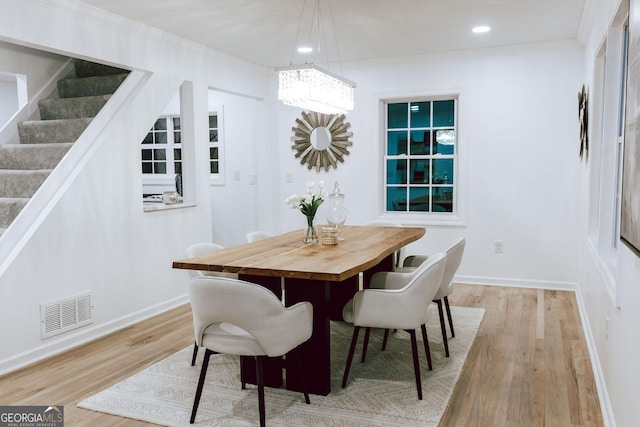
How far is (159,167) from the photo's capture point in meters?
7.12

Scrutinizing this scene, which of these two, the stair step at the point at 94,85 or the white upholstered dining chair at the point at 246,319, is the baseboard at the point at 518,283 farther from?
the stair step at the point at 94,85

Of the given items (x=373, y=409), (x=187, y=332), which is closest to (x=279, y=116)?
(x=187, y=332)

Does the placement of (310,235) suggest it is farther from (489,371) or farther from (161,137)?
(161,137)

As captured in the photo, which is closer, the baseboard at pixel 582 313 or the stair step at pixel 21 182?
the baseboard at pixel 582 313

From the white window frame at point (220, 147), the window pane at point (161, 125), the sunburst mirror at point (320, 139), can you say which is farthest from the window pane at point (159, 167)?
the sunburst mirror at point (320, 139)

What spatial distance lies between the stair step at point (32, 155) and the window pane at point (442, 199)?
3.74m

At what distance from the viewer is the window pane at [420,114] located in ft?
19.7

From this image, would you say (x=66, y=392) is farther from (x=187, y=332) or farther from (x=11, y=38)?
(x=11, y=38)

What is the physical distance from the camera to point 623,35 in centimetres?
315

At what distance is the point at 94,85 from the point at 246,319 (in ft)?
11.7

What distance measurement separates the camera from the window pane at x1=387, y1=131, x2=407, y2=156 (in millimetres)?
6129

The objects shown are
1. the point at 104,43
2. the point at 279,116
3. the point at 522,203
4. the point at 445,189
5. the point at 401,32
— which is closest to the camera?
the point at 104,43

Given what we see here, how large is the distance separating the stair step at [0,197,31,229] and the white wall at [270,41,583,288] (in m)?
3.57

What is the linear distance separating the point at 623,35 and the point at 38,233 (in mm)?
3848
